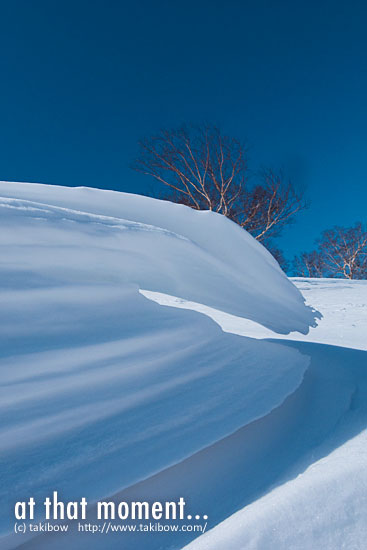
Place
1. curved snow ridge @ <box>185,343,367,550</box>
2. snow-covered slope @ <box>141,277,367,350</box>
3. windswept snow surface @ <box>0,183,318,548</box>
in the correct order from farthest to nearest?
snow-covered slope @ <box>141,277,367,350</box>
windswept snow surface @ <box>0,183,318,548</box>
curved snow ridge @ <box>185,343,367,550</box>

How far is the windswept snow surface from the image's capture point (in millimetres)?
→ 499

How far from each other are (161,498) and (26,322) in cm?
35

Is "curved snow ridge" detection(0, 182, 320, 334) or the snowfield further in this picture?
"curved snow ridge" detection(0, 182, 320, 334)

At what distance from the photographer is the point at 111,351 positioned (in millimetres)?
646

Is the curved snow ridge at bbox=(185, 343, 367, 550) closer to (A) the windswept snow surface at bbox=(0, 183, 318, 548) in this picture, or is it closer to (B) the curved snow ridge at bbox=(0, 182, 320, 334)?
(A) the windswept snow surface at bbox=(0, 183, 318, 548)

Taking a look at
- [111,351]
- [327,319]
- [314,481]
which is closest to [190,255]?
[111,351]

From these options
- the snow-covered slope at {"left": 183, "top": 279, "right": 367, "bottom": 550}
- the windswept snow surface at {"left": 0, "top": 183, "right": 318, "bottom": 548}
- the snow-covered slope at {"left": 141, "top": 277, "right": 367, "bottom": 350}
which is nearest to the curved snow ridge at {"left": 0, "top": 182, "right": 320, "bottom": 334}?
the windswept snow surface at {"left": 0, "top": 183, "right": 318, "bottom": 548}

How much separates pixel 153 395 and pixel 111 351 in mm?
116

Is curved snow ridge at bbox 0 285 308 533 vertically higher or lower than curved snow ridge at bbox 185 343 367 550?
higher

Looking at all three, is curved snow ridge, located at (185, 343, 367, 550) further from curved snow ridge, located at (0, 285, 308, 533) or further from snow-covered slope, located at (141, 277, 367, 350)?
snow-covered slope, located at (141, 277, 367, 350)

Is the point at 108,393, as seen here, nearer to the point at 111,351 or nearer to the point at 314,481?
the point at 111,351

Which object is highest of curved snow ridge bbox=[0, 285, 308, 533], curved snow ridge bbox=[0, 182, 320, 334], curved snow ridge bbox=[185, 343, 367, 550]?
curved snow ridge bbox=[0, 182, 320, 334]

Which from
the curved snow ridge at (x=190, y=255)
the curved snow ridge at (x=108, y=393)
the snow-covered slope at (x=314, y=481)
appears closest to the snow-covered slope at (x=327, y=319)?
the curved snow ridge at (x=190, y=255)

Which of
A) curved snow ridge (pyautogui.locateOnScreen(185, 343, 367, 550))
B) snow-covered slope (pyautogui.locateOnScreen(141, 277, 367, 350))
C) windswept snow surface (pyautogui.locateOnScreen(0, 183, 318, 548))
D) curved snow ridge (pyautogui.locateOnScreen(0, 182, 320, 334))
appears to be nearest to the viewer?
curved snow ridge (pyautogui.locateOnScreen(185, 343, 367, 550))
